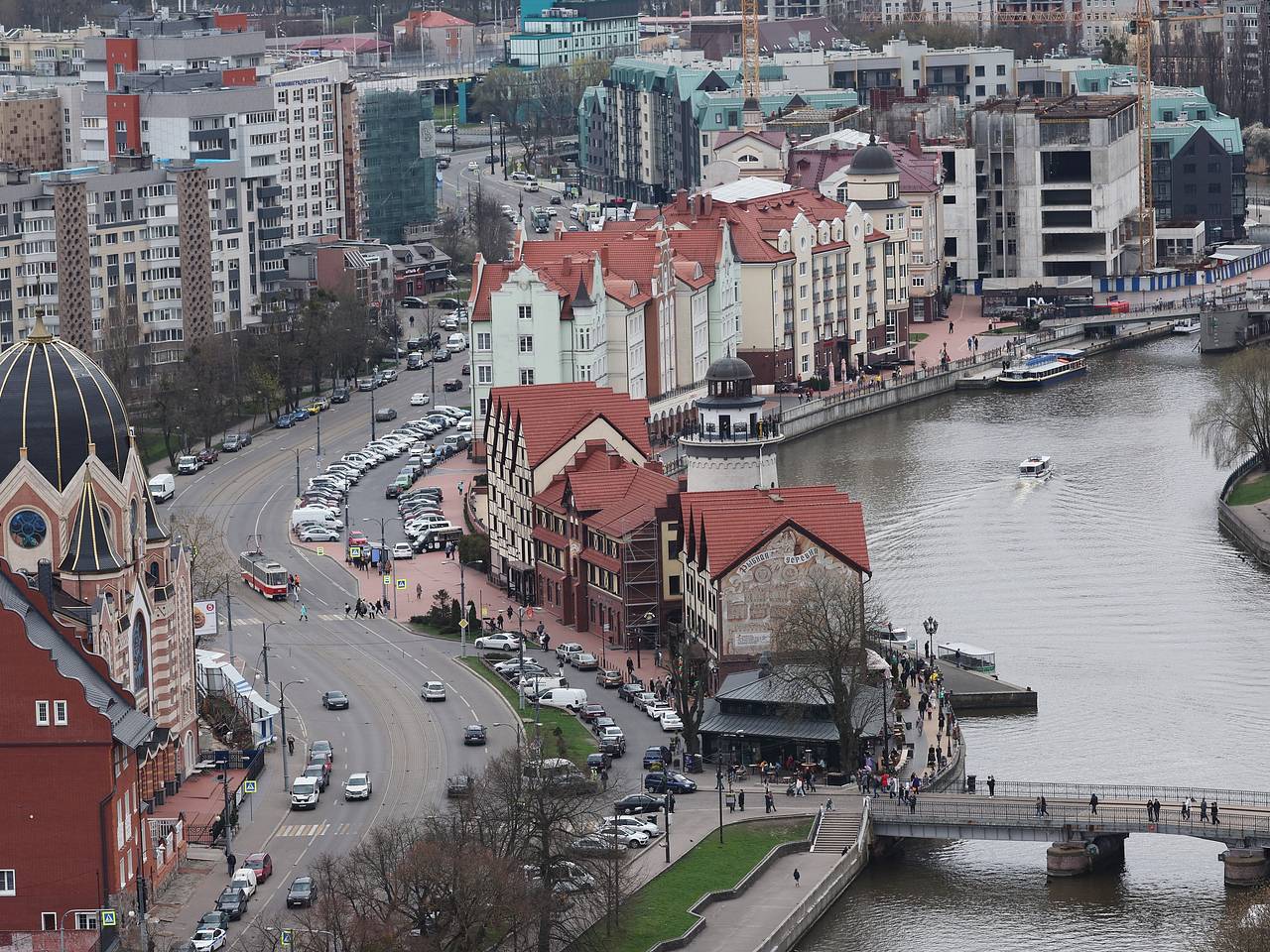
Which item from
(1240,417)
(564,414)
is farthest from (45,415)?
(1240,417)

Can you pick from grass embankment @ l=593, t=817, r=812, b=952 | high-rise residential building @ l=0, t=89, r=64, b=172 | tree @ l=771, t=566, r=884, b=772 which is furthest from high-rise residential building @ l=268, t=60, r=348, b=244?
grass embankment @ l=593, t=817, r=812, b=952

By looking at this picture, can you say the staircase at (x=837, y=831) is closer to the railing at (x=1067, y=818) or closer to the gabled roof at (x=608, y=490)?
the railing at (x=1067, y=818)

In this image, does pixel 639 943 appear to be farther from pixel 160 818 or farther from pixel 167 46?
pixel 167 46

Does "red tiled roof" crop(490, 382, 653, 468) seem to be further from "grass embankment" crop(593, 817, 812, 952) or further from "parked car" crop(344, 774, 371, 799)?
"grass embankment" crop(593, 817, 812, 952)

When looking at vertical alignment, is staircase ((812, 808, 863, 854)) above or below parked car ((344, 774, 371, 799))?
below

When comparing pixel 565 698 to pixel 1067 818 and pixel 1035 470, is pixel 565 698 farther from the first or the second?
pixel 1035 470

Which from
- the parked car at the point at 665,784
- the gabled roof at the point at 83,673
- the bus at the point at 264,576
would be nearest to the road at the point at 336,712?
the bus at the point at 264,576
